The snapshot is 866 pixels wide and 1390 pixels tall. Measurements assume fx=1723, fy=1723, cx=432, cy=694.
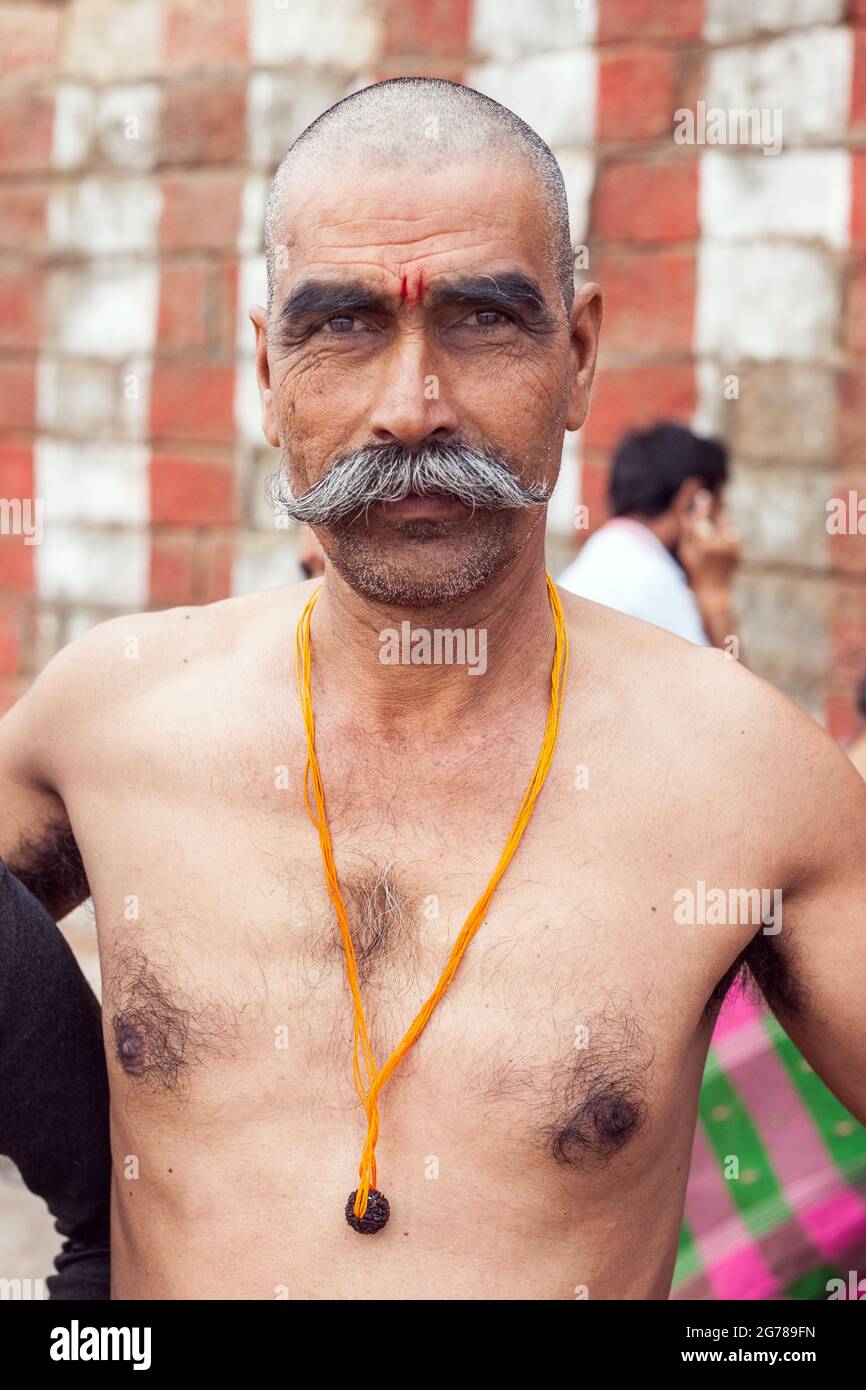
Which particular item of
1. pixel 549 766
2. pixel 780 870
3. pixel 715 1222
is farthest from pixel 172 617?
pixel 715 1222

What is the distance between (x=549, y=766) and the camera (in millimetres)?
2277

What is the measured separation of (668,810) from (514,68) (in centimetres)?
360

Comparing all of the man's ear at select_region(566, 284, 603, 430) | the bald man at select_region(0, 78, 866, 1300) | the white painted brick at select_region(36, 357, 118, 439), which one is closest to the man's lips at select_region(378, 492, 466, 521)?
the bald man at select_region(0, 78, 866, 1300)

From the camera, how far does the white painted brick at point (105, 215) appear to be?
592 centimetres

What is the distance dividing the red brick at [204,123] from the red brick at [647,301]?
1475 millimetres

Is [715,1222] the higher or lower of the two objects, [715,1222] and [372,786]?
the lower

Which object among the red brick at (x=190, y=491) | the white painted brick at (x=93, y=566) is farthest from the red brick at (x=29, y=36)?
the white painted brick at (x=93, y=566)

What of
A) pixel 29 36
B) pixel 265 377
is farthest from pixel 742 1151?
pixel 29 36

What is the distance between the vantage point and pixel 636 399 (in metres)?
5.15

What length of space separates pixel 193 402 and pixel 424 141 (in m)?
3.82

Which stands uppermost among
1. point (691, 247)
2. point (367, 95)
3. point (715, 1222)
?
point (691, 247)

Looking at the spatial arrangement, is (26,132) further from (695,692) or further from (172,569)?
(695,692)

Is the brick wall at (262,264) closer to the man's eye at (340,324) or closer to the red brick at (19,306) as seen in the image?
the red brick at (19,306)
